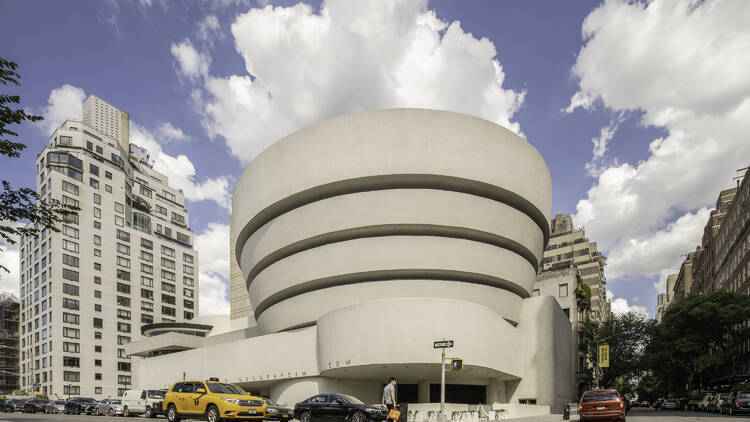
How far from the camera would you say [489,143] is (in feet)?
126

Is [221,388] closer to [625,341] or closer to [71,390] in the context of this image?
[625,341]

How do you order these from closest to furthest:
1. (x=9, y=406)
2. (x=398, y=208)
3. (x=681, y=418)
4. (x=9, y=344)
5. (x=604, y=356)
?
(x=681, y=418)
(x=398, y=208)
(x=604, y=356)
(x=9, y=406)
(x=9, y=344)

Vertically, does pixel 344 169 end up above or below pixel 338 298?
above

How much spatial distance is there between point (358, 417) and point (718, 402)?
31.5m

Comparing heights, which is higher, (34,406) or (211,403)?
(211,403)

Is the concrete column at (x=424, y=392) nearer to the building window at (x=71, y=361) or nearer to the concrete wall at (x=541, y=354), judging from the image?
the concrete wall at (x=541, y=354)

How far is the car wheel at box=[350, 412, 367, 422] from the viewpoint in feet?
67.4

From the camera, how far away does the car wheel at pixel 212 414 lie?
55.7 ft

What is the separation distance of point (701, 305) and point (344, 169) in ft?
133

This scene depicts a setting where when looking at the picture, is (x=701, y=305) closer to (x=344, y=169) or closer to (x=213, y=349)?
(x=344, y=169)

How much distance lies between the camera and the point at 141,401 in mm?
32344

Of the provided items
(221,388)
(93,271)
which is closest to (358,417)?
(221,388)

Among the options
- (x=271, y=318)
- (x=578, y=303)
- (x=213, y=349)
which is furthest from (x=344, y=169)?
(x=578, y=303)

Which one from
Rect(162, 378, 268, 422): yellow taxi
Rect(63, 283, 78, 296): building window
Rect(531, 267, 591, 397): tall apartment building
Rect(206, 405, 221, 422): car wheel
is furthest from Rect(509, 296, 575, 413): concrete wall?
Rect(63, 283, 78, 296): building window
